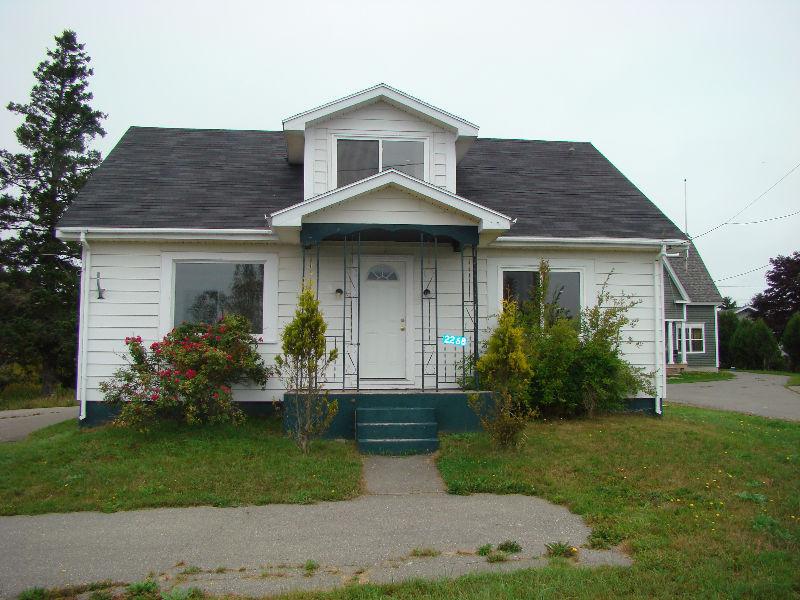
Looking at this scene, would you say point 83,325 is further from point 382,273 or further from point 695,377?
point 695,377

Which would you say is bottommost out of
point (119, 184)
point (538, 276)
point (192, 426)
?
point (192, 426)

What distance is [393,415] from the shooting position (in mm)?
9469

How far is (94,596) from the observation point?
4.60 metres

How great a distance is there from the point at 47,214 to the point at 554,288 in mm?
20896

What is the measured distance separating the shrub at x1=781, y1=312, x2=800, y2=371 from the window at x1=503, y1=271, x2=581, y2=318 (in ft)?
88.8

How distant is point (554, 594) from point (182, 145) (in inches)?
477

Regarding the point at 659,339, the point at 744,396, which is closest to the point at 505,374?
the point at 659,339

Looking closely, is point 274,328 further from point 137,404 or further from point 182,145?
point 182,145

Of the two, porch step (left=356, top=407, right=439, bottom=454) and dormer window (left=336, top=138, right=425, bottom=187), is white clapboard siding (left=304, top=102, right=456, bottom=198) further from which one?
porch step (left=356, top=407, right=439, bottom=454)

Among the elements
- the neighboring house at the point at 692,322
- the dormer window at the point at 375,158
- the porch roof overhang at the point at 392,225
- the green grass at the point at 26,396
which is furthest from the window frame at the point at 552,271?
the neighboring house at the point at 692,322

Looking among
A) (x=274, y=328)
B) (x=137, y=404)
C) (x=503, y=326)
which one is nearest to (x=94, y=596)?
(x=137, y=404)

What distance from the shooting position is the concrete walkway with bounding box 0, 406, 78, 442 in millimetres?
11359

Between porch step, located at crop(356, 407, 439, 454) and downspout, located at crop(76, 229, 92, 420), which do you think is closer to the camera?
porch step, located at crop(356, 407, 439, 454)

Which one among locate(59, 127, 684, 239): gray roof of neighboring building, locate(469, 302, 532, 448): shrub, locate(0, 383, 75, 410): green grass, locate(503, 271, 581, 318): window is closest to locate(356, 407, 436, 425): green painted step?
locate(469, 302, 532, 448): shrub
